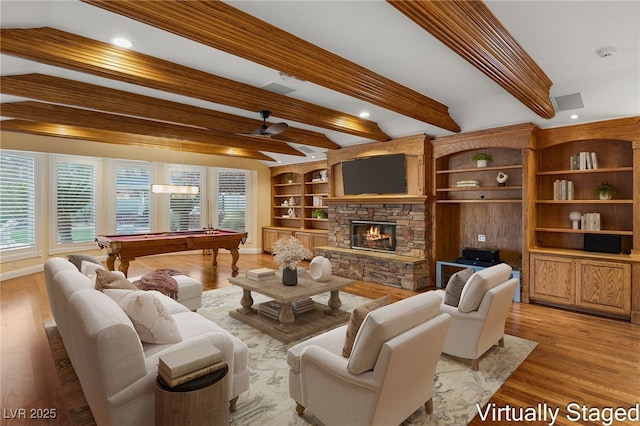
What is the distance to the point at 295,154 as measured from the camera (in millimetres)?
8328

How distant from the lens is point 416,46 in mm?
3158

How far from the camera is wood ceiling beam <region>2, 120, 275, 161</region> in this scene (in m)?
5.86

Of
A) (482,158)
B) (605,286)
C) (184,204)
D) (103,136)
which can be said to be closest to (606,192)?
(605,286)

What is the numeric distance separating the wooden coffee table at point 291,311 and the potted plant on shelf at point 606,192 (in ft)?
11.9

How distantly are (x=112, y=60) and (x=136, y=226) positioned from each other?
633 cm

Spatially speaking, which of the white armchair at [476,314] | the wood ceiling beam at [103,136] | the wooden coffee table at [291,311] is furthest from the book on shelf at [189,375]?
the wood ceiling beam at [103,136]

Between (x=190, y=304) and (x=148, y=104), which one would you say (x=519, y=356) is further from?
(x=148, y=104)

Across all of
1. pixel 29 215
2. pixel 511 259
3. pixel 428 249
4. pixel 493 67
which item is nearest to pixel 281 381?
pixel 493 67

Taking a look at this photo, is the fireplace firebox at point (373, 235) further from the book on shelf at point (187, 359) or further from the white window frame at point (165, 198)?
the white window frame at point (165, 198)

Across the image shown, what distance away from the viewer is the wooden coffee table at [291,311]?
146 inches

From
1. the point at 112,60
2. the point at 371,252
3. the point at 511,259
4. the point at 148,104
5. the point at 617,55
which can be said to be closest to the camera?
the point at 112,60

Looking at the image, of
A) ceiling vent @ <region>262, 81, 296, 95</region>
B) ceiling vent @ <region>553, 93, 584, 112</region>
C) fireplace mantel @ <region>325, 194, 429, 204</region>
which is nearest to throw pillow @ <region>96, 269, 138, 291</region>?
ceiling vent @ <region>262, 81, 296, 95</region>

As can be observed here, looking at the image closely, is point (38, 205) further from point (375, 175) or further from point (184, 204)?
point (375, 175)

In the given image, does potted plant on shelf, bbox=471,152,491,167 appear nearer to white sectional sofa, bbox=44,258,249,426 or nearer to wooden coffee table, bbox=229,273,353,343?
wooden coffee table, bbox=229,273,353,343
